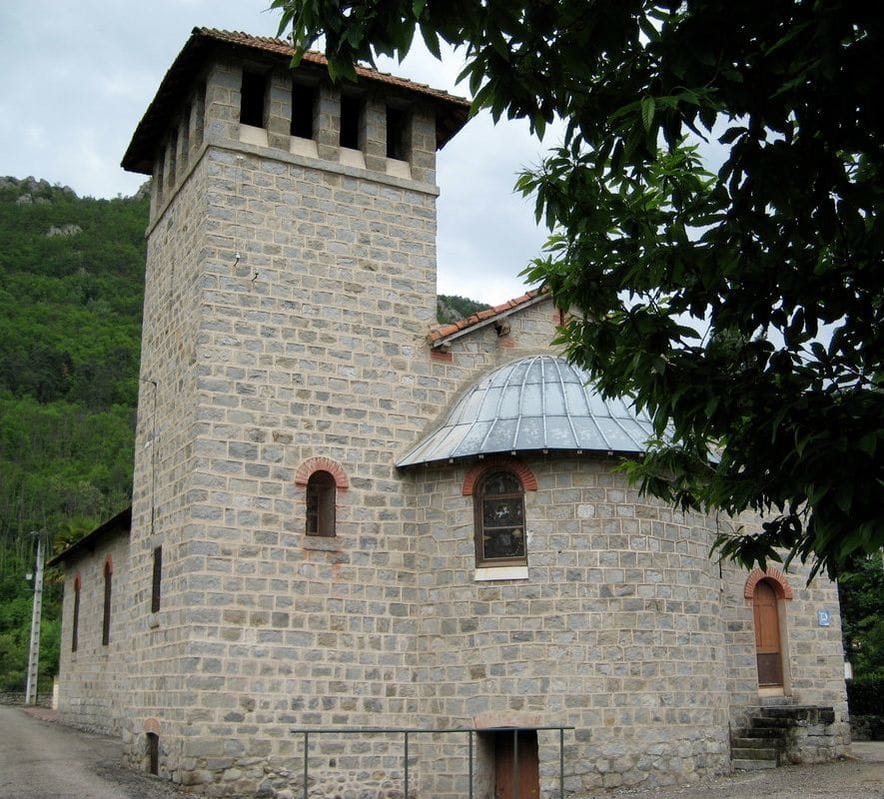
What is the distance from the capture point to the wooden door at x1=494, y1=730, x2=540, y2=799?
14.2m

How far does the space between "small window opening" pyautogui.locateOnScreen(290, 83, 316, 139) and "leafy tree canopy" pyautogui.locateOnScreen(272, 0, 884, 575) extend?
10.4 meters

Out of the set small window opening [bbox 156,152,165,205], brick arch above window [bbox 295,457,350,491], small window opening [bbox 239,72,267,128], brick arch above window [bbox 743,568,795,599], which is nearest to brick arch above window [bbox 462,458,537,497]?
brick arch above window [bbox 295,457,350,491]

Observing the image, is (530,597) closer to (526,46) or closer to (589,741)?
(589,741)

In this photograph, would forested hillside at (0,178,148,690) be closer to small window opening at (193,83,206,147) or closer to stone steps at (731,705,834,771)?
small window opening at (193,83,206,147)

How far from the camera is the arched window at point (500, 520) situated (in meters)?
14.6

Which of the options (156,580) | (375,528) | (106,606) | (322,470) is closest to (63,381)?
(106,606)

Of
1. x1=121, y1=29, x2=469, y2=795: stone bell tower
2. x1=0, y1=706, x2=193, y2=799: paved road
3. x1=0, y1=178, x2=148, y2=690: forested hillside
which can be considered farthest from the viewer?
x1=0, y1=178, x2=148, y2=690: forested hillside

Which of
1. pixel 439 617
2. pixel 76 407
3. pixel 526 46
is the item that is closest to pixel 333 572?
pixel 439 617

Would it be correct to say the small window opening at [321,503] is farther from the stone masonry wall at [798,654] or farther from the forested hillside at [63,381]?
the forested hillside at [63,381]

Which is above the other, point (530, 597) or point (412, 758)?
point (530, 597)

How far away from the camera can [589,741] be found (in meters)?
13.7

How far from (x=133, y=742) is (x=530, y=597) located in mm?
6233

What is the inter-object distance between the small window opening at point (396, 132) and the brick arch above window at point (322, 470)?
5.35 m

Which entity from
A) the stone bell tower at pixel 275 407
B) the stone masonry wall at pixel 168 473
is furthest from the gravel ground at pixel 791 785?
the stone masonry wall at pixel 168 473
